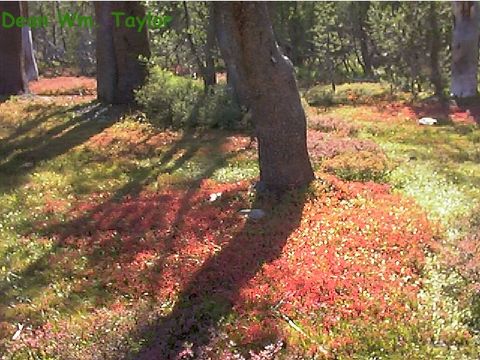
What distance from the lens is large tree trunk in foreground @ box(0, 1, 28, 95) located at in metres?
22.3

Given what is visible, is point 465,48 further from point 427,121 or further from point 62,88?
point 62,88

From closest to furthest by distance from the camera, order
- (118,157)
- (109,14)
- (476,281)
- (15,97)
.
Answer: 1. (476,281)
2. (118,157)
3. (109,14)
4. (15,97)

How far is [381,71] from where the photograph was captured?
3672cm

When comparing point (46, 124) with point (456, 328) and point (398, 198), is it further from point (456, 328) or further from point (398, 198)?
point (456, 328)

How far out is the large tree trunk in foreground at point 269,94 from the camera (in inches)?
396

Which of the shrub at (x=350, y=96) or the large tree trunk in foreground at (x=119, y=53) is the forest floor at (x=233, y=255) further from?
the shrub at (x=350, y=96)

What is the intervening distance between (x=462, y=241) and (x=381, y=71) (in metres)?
29.3

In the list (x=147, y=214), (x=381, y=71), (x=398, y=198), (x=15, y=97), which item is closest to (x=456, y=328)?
(x=398, y=198)

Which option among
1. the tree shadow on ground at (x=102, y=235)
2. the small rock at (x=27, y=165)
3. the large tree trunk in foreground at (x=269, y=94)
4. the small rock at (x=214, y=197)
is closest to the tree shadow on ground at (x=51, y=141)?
the small rock at (x=27, y=165)

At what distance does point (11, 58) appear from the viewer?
22.6 metres

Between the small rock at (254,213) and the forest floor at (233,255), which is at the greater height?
the small rock at (254,213)

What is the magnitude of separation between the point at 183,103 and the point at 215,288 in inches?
454

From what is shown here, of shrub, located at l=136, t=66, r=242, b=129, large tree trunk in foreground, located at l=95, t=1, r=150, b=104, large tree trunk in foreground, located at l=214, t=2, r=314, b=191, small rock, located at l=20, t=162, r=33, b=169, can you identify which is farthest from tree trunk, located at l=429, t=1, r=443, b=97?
small rock, located at l=20, t=162, r=33, b=169

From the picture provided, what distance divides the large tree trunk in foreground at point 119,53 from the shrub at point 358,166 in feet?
31.8
